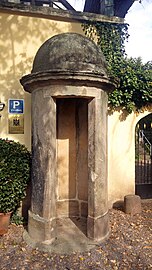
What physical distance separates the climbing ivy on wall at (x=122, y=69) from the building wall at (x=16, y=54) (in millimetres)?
1281

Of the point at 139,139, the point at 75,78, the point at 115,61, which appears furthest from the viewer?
the point at 139,139

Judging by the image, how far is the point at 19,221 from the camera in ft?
15.7

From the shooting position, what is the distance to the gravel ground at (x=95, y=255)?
335 cm

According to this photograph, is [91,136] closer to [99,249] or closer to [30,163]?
[30,163]

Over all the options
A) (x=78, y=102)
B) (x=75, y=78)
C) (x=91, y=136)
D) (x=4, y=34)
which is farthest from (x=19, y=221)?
(x=4, y=34)

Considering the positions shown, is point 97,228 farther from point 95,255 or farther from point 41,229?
point 41,229

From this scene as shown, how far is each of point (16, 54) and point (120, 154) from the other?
11.4 feet

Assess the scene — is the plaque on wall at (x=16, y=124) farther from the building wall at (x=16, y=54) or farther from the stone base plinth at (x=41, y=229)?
the stone base plinth at (x=41, y=229)

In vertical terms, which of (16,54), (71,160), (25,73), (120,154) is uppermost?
(16,54)

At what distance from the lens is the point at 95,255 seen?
358cm

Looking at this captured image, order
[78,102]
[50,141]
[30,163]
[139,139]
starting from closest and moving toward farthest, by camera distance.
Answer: [50,141] → [30,163] → [78,102] → [139,139]

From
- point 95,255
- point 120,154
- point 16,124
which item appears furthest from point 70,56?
point 95,255

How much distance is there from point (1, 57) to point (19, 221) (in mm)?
3656

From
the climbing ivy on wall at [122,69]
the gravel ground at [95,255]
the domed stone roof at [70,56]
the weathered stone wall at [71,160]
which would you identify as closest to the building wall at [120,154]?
the climbing ivy on wall at [122,69]
